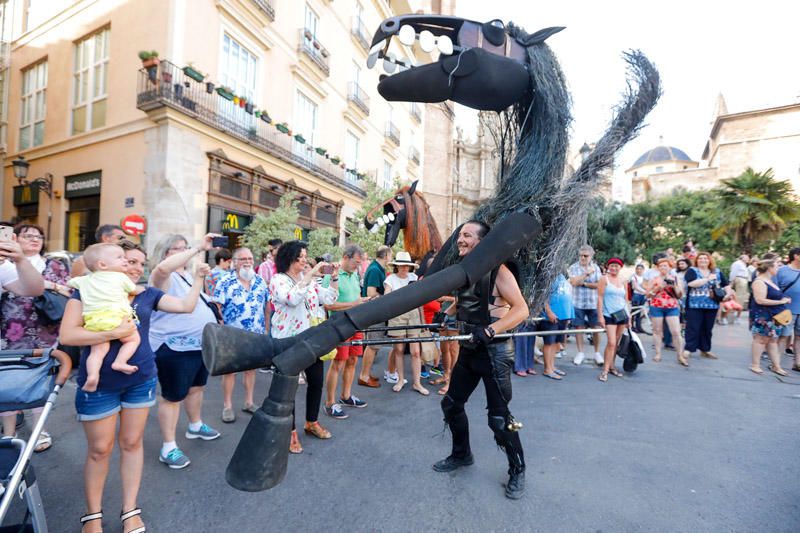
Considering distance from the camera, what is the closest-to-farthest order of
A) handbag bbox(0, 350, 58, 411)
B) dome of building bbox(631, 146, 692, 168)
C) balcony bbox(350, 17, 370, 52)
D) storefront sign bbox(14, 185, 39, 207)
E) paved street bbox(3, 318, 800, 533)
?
handbag bbox(0, 350, 58, 411) → paved street bbox(3, 318, 800, 533) → storefront sign bbox(14, 185, 39, 207) → balcony bbox(350, 17, 370, 52) → dome of building bbox(631, 146, 692, 168)

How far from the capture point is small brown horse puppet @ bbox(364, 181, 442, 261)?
4551 millimetres

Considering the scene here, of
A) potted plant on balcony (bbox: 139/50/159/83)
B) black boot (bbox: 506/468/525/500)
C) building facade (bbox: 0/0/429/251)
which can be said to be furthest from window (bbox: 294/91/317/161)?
black boot (bbox: 506/468/525/500)

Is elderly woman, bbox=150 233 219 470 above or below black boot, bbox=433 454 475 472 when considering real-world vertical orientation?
above

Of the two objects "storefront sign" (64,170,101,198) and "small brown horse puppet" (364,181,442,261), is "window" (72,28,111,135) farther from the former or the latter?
"small brown horse puppet" (364,181,442,261)

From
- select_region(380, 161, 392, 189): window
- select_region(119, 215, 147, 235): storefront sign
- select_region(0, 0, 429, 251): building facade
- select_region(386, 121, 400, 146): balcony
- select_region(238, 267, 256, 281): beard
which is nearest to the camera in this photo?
select_region(238, 267, 256, 281): beard

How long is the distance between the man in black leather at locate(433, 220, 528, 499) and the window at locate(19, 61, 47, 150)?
19.6 m

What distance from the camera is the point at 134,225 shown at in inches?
432

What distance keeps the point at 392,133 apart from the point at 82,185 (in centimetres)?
1618

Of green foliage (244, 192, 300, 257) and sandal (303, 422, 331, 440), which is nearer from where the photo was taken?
sandal (303, 422, 331, 440)

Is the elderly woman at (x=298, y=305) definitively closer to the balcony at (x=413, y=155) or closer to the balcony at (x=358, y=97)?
the balcony at (x=358, y=97)

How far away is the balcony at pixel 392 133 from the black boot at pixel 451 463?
75.5 ft

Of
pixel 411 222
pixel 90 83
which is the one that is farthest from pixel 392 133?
pixel 411 222

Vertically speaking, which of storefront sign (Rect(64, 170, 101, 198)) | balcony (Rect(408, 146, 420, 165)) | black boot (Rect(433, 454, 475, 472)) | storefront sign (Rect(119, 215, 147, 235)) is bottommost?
black boot (Rect(433, 454, 475, 472))

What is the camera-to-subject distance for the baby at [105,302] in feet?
7.29
